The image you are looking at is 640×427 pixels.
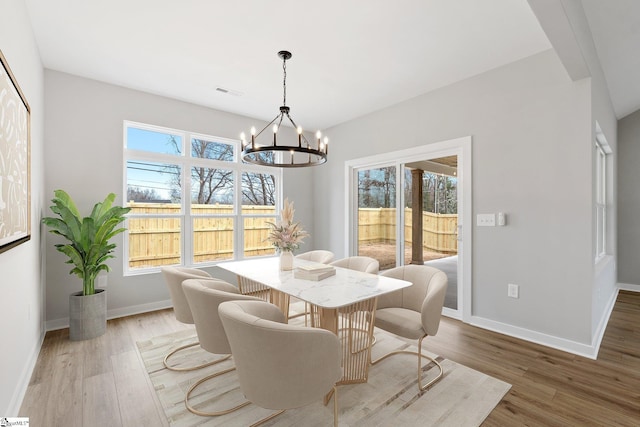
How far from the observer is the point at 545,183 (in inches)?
111

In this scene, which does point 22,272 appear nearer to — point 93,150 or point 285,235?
point 93,150

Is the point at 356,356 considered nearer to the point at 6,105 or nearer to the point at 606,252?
the point at 6,105

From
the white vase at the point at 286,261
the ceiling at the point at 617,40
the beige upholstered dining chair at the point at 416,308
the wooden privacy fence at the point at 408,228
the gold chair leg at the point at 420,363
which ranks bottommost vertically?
the gold chair leg at the point at 420,363

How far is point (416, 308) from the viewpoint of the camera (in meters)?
2.51

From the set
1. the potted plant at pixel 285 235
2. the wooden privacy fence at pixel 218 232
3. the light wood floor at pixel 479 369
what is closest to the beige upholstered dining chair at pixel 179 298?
the light wood floor at pixel 479 369

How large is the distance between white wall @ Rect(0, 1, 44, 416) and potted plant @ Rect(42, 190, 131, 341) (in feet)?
0.63

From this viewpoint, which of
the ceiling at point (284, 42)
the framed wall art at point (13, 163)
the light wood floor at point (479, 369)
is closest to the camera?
the framed wall art at point (13, 163)

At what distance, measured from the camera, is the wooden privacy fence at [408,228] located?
3.65 meters

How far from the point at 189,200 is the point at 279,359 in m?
3.40

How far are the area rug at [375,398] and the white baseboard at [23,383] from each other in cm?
74

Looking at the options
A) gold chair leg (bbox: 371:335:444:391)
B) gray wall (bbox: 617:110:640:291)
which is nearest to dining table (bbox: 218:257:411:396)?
gold chair leg (bbox: 371:335:444:391)

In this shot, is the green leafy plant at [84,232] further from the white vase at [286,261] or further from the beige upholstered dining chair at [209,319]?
the white vase at [286,261]

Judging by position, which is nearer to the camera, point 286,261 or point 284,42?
point 284,42

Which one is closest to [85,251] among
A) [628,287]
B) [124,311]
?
[124,311]
